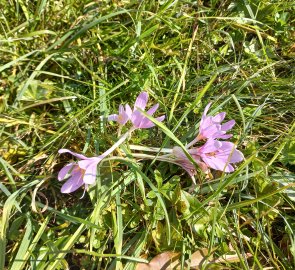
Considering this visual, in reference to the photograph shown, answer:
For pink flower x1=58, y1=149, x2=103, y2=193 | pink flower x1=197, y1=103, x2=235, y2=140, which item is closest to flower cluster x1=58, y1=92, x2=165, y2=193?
pink flower x1=58, y1=149, x2=103, y2=193

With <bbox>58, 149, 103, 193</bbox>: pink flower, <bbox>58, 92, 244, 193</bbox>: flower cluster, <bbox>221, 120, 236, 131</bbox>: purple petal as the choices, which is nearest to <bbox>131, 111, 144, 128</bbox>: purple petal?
<bbox>58, 92, 244, 193</bbox>: flower cluster

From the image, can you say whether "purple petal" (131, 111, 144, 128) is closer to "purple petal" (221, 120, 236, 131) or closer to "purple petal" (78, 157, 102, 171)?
"purple petal" (78, 157, 102, 171)

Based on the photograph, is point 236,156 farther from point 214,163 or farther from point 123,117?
point 123,117

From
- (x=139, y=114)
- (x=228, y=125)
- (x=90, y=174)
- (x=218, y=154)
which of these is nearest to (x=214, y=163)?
(x=218, y=154)

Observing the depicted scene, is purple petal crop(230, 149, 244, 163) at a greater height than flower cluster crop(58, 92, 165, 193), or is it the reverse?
flower cluster crop(58, 92, 165, 193)

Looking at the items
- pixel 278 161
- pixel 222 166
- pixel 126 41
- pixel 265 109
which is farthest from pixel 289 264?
pixel 126 41

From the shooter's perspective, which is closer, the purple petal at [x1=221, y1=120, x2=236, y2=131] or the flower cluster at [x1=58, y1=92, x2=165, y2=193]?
the flower cluster at [x1=58, y1=92, x2=165, y2=193]

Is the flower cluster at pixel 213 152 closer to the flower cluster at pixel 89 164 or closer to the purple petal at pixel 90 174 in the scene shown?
the flower cluster at pixel 89 164
